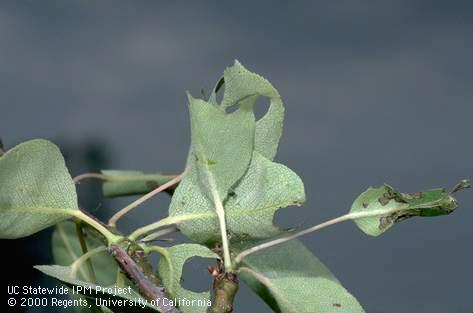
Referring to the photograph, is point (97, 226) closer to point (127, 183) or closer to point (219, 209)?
point (219, 209)

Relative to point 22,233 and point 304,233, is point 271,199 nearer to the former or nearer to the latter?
point 304,233

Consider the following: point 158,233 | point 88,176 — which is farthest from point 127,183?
point 158,233

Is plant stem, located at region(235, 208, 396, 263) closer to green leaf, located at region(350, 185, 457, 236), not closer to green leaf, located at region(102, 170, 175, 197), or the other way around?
green leaf, located at region(350, 185, 457, 236)

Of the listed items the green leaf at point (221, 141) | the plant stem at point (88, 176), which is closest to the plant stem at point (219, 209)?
the green leaf at point (221, 141)

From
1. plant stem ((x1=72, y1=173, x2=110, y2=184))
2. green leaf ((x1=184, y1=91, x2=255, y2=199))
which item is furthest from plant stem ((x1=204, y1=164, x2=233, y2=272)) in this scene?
plant stem ((x1=72, y1=173, x2=110, y2=184))

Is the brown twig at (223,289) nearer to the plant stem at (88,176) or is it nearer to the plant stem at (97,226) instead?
the plant stem at (97,226)

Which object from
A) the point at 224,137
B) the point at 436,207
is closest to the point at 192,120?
the point at 224,137
